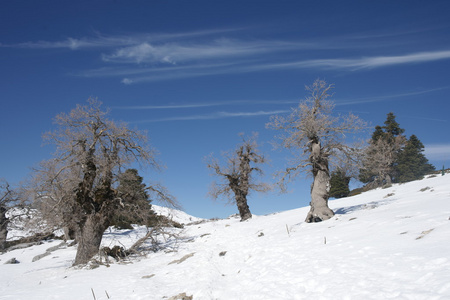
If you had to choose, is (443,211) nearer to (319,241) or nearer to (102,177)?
(319,241)

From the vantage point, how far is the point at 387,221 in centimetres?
1148

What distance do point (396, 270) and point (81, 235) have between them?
17480 mm

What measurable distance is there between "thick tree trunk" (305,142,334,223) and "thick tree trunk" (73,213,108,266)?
1255 centimetres

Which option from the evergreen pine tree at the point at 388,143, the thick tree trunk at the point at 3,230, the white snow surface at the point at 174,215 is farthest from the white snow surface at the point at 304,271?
the evergreen pine tree at the point at 388,143

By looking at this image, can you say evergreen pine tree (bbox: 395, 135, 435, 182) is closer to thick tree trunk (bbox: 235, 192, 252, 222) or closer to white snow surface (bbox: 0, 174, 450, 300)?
thick tree trunk (bbox: 235, 192, 252, 222)

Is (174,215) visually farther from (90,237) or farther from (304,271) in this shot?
(304,271)

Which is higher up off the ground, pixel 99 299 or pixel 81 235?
pixel 81 235

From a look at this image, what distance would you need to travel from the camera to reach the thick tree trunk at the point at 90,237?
17.7 m

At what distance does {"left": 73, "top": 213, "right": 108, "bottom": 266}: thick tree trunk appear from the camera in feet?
58.0

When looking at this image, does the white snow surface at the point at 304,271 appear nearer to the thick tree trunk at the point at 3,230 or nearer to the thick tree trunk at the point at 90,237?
the thick tree trunk at the point at 90,237

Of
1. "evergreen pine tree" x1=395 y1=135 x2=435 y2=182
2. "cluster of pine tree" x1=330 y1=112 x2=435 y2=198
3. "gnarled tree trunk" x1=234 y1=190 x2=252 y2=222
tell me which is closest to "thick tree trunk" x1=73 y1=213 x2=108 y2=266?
"gnarled tree trunk" x1=234 y1=190 x2=252 y2=222

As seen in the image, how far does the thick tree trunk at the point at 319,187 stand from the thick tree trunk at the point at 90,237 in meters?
12.5

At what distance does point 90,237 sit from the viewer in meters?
18.1

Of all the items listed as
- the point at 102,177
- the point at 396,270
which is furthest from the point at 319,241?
the point at 102,177
